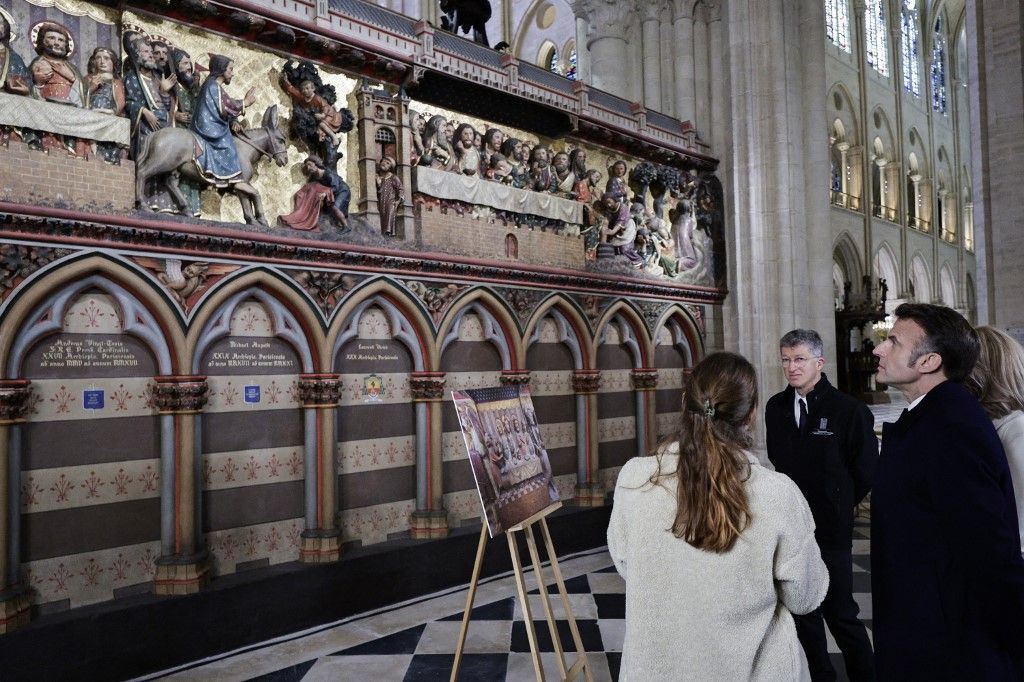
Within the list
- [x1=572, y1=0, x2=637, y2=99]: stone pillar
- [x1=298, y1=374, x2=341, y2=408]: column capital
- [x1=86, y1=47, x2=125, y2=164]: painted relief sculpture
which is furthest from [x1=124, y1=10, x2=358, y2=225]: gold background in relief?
[x1=572, y1=0, x2=637, y2=99]: stone pillar

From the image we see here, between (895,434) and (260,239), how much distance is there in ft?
16.3

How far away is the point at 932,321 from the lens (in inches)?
90.2

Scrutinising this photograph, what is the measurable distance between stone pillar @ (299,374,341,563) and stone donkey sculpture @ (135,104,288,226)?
1.52 metres

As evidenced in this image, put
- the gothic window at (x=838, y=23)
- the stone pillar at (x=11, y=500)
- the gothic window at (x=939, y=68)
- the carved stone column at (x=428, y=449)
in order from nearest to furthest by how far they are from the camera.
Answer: the stone pillar at (x=11, y=500), the carved stone column at (x=428, y=449), the gothic window at (x=838, y=23), the gothic window at (x=939, y=68)

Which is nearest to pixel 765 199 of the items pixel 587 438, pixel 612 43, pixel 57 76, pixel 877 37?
pixel 612 43

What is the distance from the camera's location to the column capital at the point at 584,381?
8578 millimetres

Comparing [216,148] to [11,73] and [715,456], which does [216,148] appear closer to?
[11,73]

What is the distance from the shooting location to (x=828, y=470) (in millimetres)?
3660

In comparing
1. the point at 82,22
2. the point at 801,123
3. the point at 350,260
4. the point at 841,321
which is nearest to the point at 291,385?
the point at 350,260

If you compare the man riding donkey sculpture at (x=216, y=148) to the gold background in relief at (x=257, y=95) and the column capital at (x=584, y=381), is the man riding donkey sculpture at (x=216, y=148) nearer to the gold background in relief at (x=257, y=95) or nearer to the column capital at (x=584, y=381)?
the gold background in relief at (x=257, y=95)

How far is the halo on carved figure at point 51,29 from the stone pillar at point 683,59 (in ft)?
28.1

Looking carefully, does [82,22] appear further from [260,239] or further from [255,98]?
[260,239]

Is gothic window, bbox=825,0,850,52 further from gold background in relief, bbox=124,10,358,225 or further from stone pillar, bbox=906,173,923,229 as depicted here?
gold background in relief, bbox=124,10,358,225

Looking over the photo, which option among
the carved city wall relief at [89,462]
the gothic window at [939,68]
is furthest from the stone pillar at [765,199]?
the gothic window at [939,68]
